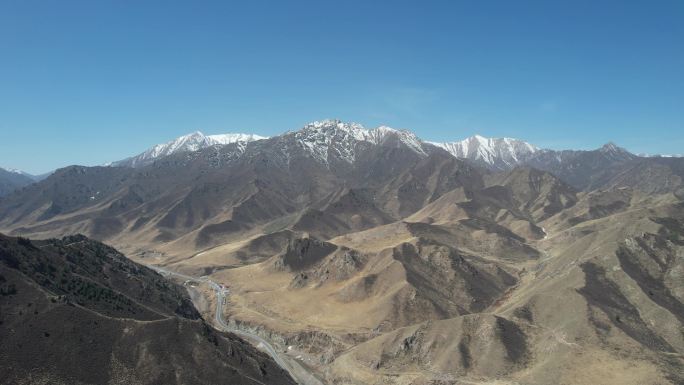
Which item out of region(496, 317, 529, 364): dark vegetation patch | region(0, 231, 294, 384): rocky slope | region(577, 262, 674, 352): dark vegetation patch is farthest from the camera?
region(577, 262, 674, 352): dark vegetation patch

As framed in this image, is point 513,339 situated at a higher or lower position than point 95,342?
lower

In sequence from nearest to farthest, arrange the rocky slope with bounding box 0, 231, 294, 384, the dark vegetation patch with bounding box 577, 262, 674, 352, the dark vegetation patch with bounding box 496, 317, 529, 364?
the rocky slope with bounding box 0, 231, 294, 384 → the dark vegetation patch with bounding box 496, 317, 529, 364 → the dark vegetation patch with bounding box 577, 262, 674, 352

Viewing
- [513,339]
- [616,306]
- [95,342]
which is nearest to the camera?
[95,342]

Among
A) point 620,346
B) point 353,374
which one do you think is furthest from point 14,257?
point 620,346

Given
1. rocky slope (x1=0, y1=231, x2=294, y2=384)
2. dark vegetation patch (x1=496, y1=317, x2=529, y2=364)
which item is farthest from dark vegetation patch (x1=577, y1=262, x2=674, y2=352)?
rocky slope (x1=0, y1=231, x2=294, y2=384)

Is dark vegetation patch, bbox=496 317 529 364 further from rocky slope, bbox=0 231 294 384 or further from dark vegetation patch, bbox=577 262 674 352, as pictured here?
rocky slope, bbox=0 231 294 384

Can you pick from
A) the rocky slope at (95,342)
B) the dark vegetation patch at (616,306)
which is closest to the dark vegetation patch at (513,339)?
the dark vegetation patch at (616,306)

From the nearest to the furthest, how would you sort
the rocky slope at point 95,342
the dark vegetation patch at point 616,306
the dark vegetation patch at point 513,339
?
the rocky slope at point 95,342, the dark vegetation patch at point 513,339, the dark vegetation patch at point 616,306

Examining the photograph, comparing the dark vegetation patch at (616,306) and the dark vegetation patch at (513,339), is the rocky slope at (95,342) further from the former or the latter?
the dark vegetation patch at (616,306)

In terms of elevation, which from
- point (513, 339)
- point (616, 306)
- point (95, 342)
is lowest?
point (513, 339)

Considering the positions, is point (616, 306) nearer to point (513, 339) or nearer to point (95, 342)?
point (513, 339)

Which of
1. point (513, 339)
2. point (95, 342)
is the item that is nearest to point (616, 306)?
point (513, 339)
